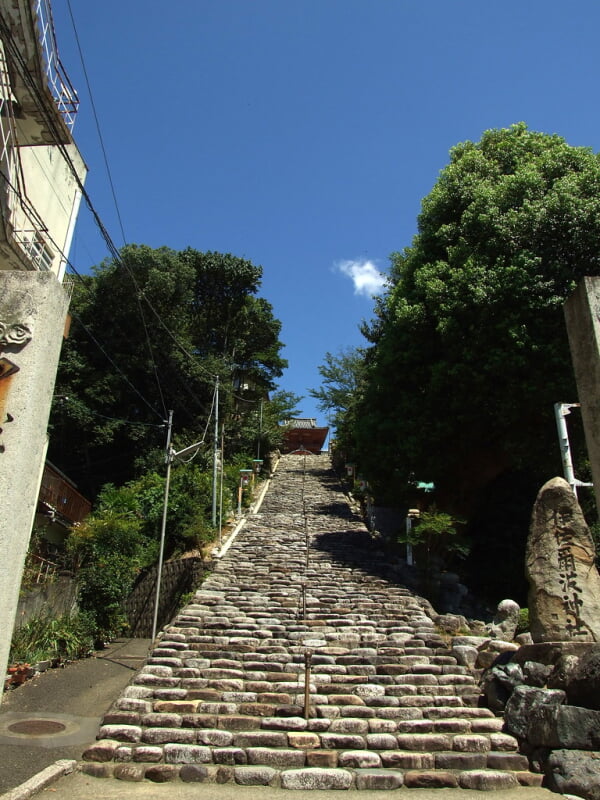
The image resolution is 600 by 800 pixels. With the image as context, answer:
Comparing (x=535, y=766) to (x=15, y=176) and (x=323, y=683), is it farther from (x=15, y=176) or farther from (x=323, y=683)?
(x=15, y=176)

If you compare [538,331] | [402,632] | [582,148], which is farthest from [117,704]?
[582,148]

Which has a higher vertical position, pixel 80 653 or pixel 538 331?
pixel 538 331

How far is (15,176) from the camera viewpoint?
11.1 meters

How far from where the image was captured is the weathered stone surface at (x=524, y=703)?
6.46 metres

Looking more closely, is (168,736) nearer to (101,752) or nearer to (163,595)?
(101,752)

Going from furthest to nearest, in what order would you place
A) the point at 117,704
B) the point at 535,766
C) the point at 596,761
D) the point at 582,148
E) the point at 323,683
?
the point at 582,148, the point at 323,683, the point at 117,704, the point at 535,766, the point at 596,761

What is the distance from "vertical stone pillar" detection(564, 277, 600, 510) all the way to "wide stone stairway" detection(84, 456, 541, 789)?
424cm

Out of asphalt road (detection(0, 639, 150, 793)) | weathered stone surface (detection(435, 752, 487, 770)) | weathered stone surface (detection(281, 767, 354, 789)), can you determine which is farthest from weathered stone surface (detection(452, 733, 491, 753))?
asphalt road (detection(0, 639, 150, 793))

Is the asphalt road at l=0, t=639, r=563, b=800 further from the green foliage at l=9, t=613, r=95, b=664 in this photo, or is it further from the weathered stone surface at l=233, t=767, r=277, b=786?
the green foliage at l=9, t=613, r=95, b=664

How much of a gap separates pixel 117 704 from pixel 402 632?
5536 mm

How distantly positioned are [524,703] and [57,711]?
771cm

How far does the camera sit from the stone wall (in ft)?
51.6

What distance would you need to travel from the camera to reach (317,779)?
5.99 meters

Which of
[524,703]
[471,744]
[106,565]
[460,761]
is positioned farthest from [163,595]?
[524,703]
